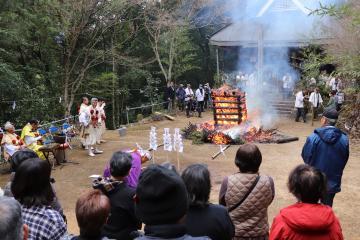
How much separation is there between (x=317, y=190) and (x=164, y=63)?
81.0 feet

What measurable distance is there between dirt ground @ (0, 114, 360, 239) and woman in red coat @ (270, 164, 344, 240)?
4.04 metres

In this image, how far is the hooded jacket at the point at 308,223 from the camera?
9.60 ft

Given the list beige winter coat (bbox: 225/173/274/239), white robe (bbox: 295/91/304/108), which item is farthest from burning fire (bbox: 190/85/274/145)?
beige winter coat (bbox: 225/173/274/239)

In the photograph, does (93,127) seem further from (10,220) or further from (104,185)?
(10,220)

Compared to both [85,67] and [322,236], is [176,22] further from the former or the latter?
[322,236]

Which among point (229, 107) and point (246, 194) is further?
point (229, 107)

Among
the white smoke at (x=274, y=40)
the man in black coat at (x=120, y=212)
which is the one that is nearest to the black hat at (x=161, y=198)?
the man in black coat at (x=120, y=212)

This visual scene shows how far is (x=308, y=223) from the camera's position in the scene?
9.58 feet

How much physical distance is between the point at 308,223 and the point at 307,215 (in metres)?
0.06

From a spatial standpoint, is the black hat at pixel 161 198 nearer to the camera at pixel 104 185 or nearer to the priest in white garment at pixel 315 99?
the camera at pixel 104 185

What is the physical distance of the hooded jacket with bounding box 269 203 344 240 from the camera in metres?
2.93

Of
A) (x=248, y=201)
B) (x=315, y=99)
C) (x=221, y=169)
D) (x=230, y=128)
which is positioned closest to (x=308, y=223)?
(x=248, y=201)

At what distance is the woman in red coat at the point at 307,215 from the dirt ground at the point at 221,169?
4.04 m

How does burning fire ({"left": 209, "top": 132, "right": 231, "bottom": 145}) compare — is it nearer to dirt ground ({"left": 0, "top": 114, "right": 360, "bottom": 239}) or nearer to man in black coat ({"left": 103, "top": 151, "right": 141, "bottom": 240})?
dirt ground ({"left": 0, "top": 114, "right": 360, "bottom": 239})
